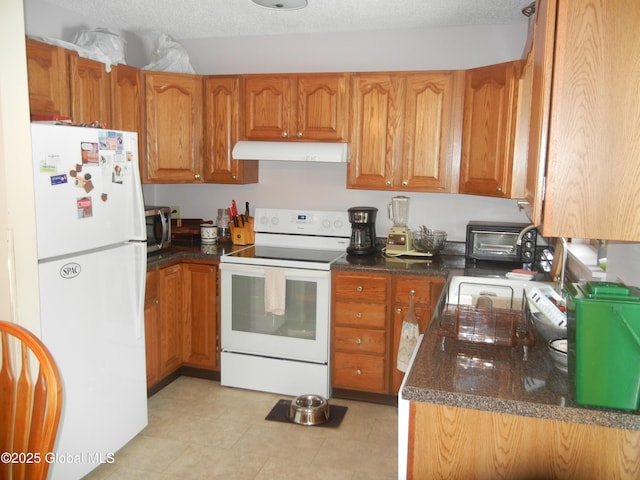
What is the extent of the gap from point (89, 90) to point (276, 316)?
1780 millimetres

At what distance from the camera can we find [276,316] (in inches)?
139

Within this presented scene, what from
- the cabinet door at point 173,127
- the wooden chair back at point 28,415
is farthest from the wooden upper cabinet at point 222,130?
the wooden chair back at point 28,415

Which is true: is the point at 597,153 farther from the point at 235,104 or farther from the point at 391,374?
the point at 235,104

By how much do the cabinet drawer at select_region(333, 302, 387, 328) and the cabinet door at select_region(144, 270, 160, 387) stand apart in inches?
44.1

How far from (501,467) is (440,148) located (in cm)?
227

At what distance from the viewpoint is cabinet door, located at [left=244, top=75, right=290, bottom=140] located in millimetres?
3666

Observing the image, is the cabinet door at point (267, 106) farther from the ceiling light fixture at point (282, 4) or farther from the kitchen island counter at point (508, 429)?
the kitchen island counter at point (508, 429)

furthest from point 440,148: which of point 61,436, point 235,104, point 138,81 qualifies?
point 61,436

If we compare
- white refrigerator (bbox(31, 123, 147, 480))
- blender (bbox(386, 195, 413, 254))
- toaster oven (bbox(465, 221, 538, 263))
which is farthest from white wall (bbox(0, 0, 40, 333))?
toaster oven (bbox(465, 221, 538, 263))

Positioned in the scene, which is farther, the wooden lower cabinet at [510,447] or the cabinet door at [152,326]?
the cabinet door at [152,326]

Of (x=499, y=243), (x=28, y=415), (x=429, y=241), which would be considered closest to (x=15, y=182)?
(x=28, y=415)

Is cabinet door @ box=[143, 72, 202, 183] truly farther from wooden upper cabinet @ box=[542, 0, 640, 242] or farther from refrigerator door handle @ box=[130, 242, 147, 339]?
A: wooden upper cabinet @ box=[542, 0, 640, 242]

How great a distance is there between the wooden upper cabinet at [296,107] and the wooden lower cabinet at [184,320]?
40.8 inches

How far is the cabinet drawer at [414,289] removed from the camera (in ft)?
10.7
